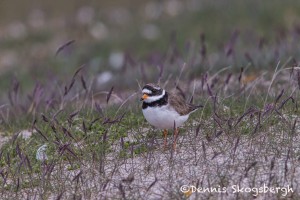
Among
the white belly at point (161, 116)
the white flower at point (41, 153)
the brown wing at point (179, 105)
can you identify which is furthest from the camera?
the white flower at point (41, 153)

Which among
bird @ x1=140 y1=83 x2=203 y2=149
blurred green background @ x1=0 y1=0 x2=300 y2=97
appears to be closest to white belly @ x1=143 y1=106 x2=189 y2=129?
bird @ x1=140 y1=83 x2=203 y2=149

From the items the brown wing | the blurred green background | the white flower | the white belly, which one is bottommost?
the white flower

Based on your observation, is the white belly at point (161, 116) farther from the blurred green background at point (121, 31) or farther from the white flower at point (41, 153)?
the blurred green background at point (121, 31)

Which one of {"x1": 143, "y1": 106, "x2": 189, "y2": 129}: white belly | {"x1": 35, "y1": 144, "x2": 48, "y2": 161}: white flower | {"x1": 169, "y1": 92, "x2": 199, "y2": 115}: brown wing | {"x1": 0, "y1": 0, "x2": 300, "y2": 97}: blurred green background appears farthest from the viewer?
A: {"x1": 0, "y1": 0, "x2": 300, "y2": 97}: blurred green background

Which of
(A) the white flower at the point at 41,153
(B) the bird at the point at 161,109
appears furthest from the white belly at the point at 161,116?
(A) the white flower at the point at 41,153

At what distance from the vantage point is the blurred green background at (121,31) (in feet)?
51.0

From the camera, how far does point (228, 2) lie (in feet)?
61.0

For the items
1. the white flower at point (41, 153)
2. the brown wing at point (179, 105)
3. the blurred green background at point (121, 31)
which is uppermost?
the blurred green background at point (121, 31)

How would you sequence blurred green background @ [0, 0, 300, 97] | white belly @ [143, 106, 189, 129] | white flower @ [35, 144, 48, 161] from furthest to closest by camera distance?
blurred green background @ [0, 0, 300, 97] → white flower @ [35, 144, 48, 161] → white belly @ [143, 106, 189, 129]

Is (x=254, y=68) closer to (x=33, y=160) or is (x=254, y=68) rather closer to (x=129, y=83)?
(x=129, y=83)

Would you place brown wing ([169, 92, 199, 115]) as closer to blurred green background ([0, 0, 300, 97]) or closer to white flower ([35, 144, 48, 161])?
white flower ([35, 144, 48, 161])

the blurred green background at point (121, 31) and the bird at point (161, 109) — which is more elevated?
the blurred green background at point (121, 31)

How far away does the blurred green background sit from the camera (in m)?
15.6

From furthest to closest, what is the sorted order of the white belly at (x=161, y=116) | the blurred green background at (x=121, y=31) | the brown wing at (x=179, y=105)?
the blurred green background at (x=121, y=31), the brown wing at (x=179, y=105), the white belly at (x=161, y=116)
